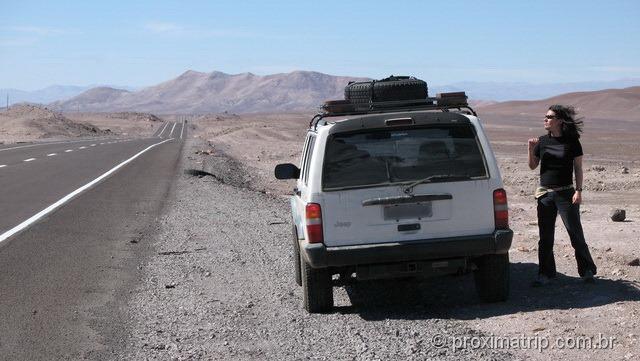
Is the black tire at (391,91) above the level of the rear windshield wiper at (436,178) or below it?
above

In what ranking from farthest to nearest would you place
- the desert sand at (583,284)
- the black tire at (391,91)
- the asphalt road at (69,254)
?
the black tire at (391,91), the asphalt road at (69,254), the desert sand at (583,284)

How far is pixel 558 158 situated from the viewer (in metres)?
8.48

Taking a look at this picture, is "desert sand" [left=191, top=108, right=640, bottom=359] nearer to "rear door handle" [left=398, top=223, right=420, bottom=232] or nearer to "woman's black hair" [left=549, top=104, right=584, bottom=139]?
"rear door handle" [left=398, top=223, right=420, bottom=232]

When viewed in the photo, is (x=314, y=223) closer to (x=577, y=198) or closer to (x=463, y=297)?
(x=463, y=297)

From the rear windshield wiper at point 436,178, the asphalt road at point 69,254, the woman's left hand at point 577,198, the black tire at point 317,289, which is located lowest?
the asphalt road at point 69,254

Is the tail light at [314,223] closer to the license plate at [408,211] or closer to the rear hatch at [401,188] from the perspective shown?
the rear hatch at [401,188]

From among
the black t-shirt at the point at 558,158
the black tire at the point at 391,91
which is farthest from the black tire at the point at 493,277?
the black tire at the point at 391,91

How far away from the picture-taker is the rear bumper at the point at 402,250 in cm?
750

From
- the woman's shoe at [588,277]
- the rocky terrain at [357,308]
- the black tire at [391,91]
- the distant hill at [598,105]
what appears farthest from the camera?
the distant hill at [598,105]

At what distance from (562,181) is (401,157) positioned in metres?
1.85

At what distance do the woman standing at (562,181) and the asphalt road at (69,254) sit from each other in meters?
4.24

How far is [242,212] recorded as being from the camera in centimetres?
1620

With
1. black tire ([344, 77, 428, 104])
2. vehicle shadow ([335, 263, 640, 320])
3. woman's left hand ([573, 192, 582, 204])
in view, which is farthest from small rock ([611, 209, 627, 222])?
woman's left hand ([573, 192, 582, 204])

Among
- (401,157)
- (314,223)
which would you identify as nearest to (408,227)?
(401,157)
